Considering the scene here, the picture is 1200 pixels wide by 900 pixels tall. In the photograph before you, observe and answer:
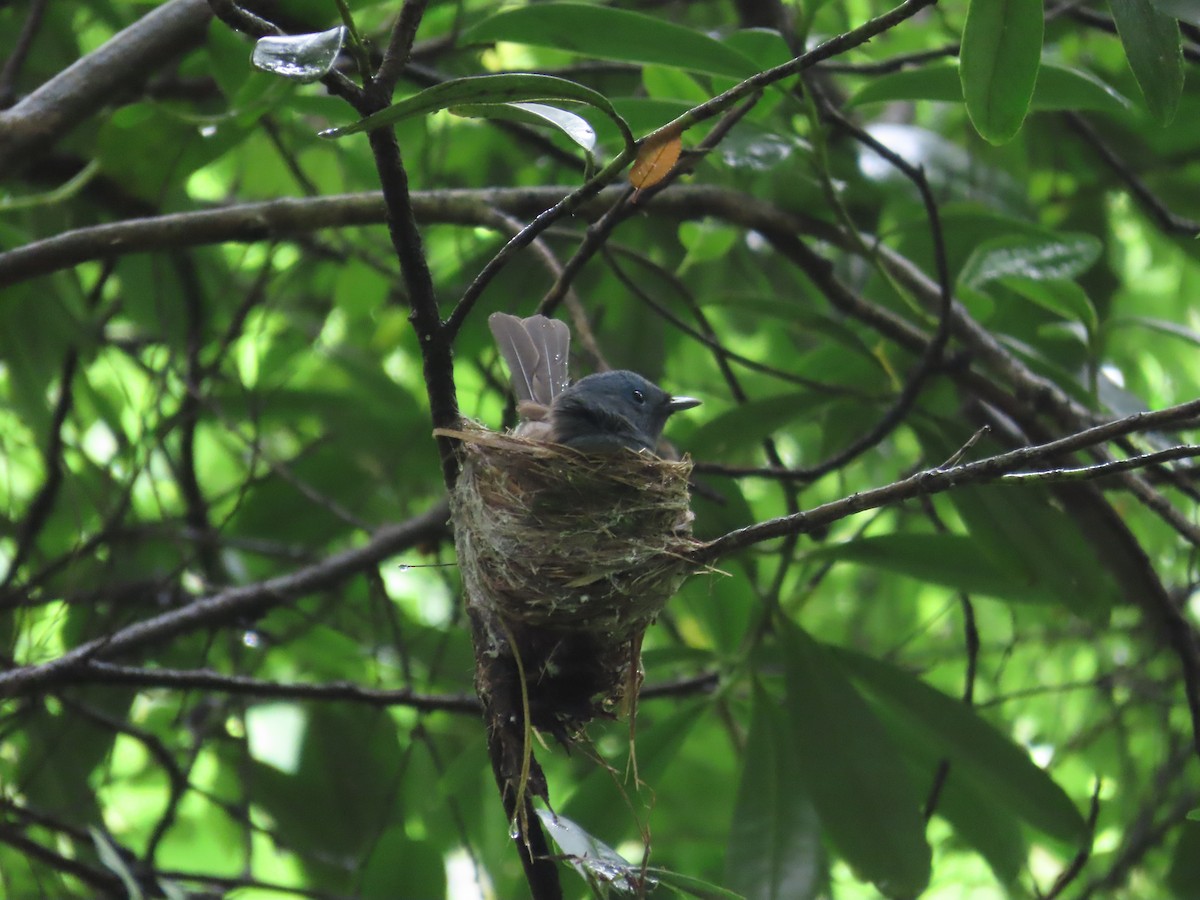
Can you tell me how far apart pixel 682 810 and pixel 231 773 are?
5.32ft

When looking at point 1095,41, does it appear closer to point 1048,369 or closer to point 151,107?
point 1048,369

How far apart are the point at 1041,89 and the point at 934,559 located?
1151 millimetres

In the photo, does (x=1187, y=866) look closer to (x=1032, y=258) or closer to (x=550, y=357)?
(x=1032, y=258)

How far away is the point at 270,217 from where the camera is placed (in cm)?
290

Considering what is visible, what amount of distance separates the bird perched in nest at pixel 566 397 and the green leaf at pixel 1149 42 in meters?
1.41

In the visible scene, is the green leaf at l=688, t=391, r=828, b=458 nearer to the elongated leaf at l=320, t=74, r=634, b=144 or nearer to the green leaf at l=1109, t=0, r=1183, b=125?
the green leaf at l=1109, t=0, r=1183, b=125

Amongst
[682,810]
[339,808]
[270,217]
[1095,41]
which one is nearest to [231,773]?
[339,808]

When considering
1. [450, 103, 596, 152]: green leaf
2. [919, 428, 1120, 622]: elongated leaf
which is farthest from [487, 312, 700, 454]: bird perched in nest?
[450, 103, 596, 152]: green leaf

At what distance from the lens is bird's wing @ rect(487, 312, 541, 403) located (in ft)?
10.1

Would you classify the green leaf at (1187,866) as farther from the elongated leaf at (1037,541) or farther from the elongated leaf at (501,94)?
the elongated leaf at (501,94)

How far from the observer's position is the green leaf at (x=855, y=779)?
2723 millimetres

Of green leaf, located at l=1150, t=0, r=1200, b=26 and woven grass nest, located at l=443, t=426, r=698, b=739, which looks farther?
woven grass nest, located at l=443, t=426, r=698, b=739

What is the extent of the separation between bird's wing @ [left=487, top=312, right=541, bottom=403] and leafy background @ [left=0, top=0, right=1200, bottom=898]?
0.59 feet

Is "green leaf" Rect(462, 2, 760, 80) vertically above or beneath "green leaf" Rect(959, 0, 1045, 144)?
above
